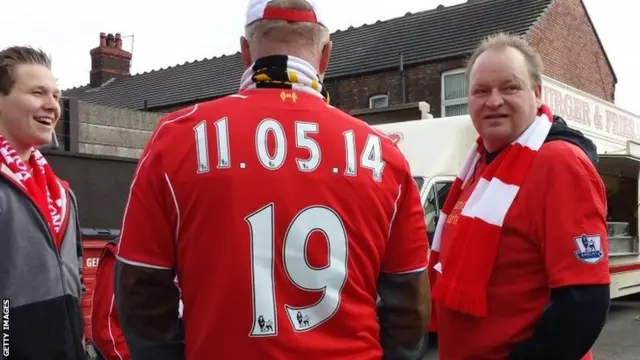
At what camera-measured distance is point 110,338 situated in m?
2.55

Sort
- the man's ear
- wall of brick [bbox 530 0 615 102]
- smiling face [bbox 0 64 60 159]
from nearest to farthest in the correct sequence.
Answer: the man's ear < smiling face [bbox 0 64 60 159] < wall of brick [bbox 530 0 615 102]

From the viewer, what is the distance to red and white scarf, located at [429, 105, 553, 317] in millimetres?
2189

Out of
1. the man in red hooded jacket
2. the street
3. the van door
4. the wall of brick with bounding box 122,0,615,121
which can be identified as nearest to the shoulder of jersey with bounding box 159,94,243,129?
the man in red hooded jacket

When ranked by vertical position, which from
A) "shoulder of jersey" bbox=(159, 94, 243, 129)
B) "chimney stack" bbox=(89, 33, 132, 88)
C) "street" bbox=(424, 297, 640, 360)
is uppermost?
"chimney stack" bbox=(89, 33, 132, 88)

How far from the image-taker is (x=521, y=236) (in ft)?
7.16

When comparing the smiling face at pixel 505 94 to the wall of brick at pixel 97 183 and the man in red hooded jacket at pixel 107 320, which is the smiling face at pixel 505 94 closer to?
the man in red hooded jacket at pixel 107 320

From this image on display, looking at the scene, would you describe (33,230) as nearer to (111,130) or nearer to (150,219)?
(150,219)

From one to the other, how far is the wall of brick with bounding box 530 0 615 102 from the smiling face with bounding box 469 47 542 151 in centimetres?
1699

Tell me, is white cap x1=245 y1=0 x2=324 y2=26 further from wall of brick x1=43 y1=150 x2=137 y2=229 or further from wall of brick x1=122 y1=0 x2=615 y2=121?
wall of brick x1=122 y1=0 x2=615 y2=121

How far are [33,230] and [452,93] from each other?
16.7 meters

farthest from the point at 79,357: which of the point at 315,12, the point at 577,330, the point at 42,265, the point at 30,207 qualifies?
the point at 577,330

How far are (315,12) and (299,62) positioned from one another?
0.15 m

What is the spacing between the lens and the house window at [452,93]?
17875 millimetres

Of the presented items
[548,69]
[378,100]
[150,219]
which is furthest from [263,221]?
[548,69]
